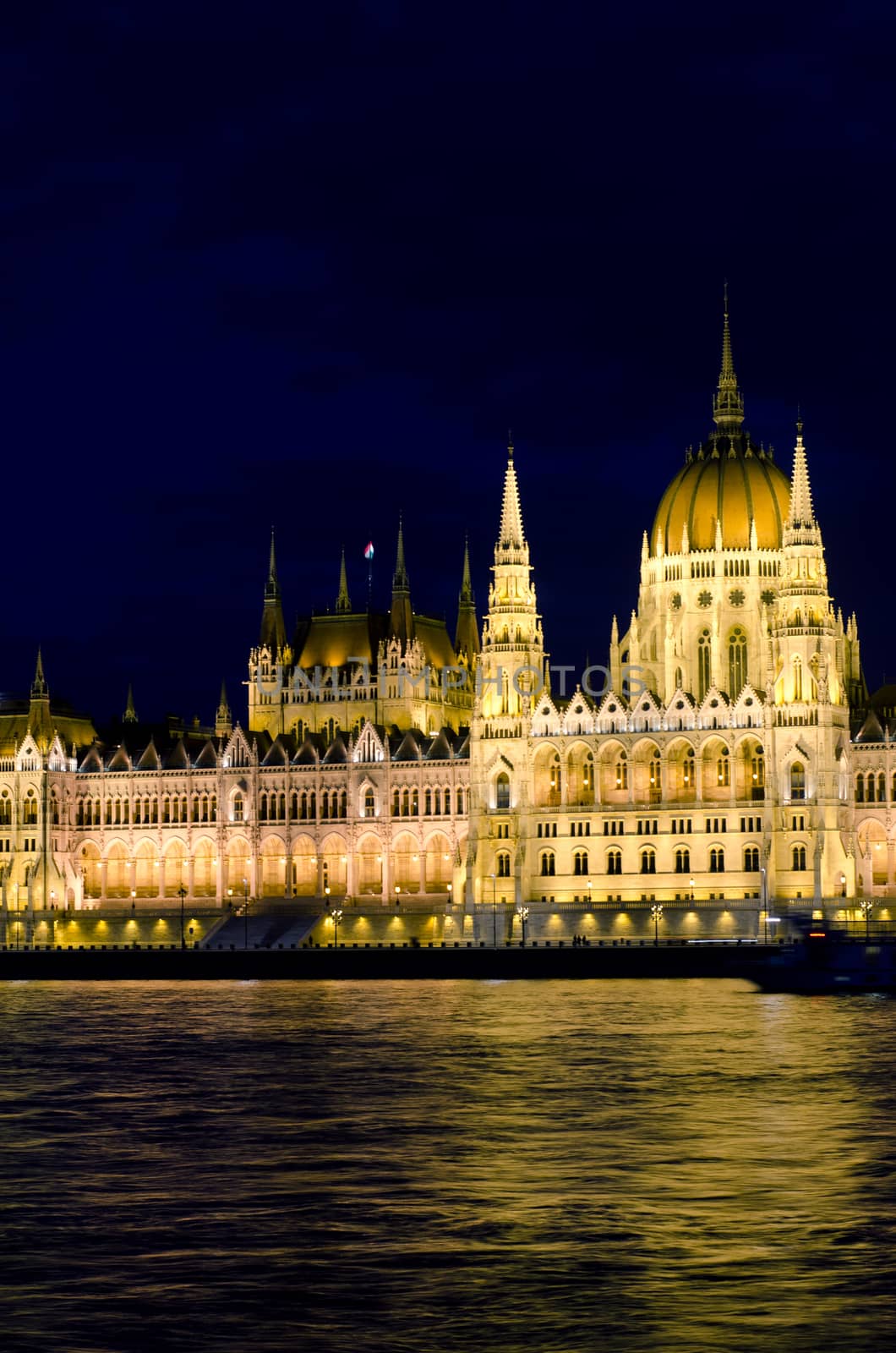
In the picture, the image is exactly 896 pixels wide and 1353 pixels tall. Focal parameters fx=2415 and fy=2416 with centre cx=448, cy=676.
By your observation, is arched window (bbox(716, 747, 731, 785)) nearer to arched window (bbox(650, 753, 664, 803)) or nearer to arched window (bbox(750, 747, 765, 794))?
arched window (bbox(750, 747, 765, 794))

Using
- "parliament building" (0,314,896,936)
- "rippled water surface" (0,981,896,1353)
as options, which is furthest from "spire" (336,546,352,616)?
"rippled water surface" (0,981,896,1353)

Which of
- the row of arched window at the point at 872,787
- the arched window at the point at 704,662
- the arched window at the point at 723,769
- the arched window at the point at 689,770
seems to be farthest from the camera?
the arched window at the point at 704,662

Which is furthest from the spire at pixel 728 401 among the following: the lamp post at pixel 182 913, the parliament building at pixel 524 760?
the lamp post at pixel 182 913

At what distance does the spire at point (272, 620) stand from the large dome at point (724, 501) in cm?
3545

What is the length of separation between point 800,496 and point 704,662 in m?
14.1

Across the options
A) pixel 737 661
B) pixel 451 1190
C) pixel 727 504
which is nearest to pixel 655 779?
pixel 737 661

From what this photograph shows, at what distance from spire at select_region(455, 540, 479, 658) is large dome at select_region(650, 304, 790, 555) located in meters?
30.3

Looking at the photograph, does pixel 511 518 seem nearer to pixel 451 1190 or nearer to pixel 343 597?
pixel 343 597

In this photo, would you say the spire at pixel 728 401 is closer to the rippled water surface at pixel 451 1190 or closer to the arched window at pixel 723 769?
the arched window at pixel 723 769

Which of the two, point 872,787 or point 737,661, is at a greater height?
point 737,661

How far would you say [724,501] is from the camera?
159 m

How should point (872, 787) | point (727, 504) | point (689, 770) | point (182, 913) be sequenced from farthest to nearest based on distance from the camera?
point (182, 913)
point (727, 504)
point (689, 770)
point (872, 787)

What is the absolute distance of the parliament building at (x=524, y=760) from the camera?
14625 centimetres

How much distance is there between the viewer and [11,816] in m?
174
